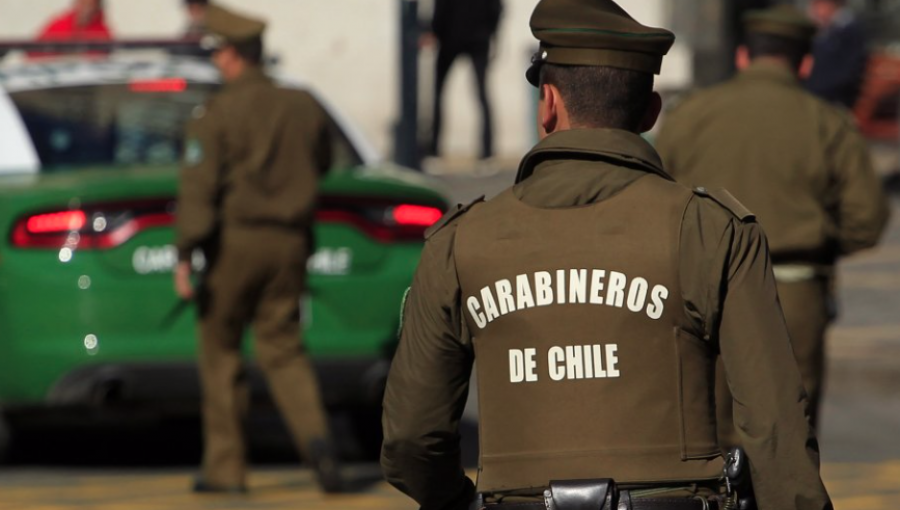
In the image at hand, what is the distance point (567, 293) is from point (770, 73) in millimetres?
3375

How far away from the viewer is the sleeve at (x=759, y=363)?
333cm

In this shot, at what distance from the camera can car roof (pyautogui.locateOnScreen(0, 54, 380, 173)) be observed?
8.59 meters

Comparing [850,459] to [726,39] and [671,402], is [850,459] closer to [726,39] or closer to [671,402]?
[671,402]

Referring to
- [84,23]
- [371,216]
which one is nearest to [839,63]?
[84,23]

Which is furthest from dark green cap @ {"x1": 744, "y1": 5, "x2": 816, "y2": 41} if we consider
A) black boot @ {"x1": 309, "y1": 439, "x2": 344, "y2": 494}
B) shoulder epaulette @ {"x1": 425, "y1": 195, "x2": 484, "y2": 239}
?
shoulder epaulette @ {"x1": 425, "y1": 195, "x2": 484, "y2": 239}

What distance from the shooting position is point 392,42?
19.1m

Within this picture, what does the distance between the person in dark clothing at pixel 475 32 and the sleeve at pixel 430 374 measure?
1366 centimetres

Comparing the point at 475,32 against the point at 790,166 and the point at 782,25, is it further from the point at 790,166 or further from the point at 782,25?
the point at 790,166

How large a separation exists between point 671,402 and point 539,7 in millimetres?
725

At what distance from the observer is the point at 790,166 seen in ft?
21.4

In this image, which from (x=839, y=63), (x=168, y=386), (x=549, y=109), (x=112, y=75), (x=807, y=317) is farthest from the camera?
(x=839, y=63)

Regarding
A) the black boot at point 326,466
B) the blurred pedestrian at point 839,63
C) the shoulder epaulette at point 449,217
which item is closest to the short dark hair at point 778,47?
the black boot at point 326,466

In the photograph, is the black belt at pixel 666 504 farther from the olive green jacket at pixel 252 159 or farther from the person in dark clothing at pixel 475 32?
the person in dark clothing at pixel 475 32

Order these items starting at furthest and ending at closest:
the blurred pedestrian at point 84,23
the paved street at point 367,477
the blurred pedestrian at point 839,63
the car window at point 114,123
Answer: the blurred pedestrian at point 839,63 < the blurred pedestrian at point 84,23 < the car window at point 114,123 < the paved street at point 367,477
